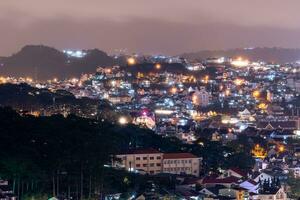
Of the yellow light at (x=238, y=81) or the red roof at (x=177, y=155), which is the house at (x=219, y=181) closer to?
the red roof at (x=177, y=155)

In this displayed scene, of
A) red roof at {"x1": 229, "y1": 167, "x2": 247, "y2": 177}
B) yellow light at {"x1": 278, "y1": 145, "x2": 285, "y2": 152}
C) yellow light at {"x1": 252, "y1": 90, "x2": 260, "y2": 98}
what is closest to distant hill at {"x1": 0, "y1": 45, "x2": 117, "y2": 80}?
yellow light at {"x1": 252, "y1": 90, "x2": 260, "y2": 98}

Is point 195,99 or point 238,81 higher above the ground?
point 238,81

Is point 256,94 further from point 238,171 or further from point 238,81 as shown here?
point 238,171

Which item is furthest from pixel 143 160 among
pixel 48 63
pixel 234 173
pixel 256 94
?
pixel 48 63

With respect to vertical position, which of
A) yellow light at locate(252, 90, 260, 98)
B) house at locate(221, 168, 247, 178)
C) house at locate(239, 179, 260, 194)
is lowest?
house at locate(239, 179, 260, 194)

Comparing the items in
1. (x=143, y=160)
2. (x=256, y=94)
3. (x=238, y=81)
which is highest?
(x=238, y=81)

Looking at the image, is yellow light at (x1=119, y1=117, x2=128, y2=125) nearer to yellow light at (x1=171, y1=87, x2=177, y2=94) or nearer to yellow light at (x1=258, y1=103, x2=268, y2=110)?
yellow light at (x1=258, y1=103, x2=268, y2=110)

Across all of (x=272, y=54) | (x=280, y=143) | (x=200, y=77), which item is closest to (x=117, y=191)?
(x=280, y=143)

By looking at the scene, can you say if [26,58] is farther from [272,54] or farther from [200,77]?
[272,54]
